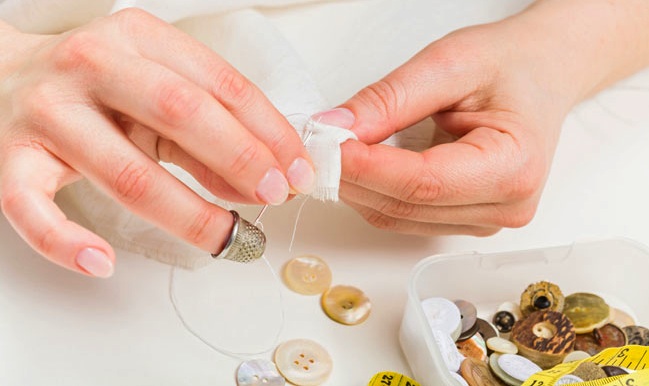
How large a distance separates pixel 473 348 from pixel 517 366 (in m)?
0.05

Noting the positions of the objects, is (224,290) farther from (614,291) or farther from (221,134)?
(614,291)

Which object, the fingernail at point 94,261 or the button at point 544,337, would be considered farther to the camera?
the button at point 544,337

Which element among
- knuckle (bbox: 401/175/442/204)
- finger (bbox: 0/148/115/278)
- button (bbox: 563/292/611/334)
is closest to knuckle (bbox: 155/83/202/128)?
finger (bbox: 0/148/115/278)

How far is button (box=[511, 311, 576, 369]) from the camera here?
2.58ft

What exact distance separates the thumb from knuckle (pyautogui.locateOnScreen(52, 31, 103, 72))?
0.23m

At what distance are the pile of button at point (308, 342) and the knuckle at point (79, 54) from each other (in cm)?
30

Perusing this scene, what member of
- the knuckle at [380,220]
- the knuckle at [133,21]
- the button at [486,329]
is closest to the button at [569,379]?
the button at [486,329]

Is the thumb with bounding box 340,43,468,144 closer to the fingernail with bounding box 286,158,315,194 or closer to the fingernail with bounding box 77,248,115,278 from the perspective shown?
the fingernail with bounding box 286,158,315,194

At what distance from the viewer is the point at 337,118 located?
75cm

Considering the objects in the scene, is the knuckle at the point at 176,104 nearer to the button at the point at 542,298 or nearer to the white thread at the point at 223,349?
the white thread at the point at 223,349

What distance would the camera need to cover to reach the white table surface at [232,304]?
0.73m

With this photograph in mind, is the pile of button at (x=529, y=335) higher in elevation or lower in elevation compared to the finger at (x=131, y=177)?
lower

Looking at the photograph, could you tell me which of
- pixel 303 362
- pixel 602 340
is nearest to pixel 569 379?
pixel 602 340

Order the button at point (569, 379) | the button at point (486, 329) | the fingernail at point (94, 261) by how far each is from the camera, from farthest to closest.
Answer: the button at point (486, 329) < the button at point (569, 379) < the fingernail at point (94, 261)
